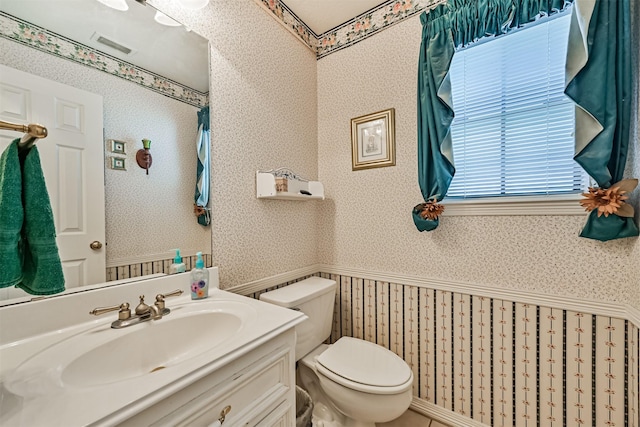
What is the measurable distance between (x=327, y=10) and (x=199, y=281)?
1.81 metres

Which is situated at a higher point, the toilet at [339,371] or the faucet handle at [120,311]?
the faucet handle at [120,311]

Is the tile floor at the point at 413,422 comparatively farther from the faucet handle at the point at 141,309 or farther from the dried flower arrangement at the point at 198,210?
the dried flower arrangement at the point at 198,210

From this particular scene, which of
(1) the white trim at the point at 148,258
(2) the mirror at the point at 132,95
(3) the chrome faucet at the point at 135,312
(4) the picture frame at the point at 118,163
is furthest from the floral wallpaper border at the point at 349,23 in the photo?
(3) the chrome faucet at the point at 135,312

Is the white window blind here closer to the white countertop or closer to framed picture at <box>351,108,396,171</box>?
framed picture at <box>351,108,396,171</box>

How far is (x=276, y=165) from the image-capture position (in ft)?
5.28

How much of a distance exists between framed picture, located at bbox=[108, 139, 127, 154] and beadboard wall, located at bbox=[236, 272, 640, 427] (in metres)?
0.88

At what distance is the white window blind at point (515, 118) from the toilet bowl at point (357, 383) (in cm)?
99

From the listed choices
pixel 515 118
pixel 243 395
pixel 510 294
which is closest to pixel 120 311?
pixel 243 395

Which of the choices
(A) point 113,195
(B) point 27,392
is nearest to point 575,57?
(A) point 113,195

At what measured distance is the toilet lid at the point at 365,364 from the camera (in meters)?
1.20

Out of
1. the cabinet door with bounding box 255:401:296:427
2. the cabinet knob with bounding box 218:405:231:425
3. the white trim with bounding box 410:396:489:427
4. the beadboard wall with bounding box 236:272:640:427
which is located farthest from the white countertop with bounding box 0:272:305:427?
the white trim with bounding box 410:396:489:427

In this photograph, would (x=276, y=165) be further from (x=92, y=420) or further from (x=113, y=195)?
(x=92, y=420)

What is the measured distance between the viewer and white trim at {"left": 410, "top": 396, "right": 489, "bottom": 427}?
1.39 meters

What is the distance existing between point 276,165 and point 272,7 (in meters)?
0.97
